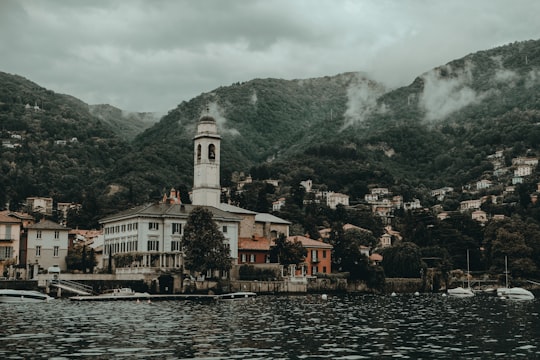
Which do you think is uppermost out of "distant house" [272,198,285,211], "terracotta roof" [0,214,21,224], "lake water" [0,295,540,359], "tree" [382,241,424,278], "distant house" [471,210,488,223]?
"distant house" [272,198,285,211]

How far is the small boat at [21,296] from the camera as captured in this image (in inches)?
3046

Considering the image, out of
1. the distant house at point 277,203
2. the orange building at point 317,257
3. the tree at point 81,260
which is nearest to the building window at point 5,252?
the tree at point 81,260

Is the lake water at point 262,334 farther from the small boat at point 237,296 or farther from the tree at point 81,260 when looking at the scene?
the tree at point 81,260

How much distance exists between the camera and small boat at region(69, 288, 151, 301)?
82500 millimetres

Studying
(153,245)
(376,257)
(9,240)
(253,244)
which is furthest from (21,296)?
(376,257)

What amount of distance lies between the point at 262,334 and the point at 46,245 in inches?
2576

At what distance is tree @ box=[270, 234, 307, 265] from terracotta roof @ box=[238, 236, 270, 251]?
232 centimetres

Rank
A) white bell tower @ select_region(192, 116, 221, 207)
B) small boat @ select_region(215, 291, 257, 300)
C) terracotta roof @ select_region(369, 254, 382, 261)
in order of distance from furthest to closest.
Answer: terracotta roof @ select_region(369, 254, 382, 261)
white bell tower @ select_region(192, 116, 221, 207)
small boat @ select_region(215, 291, 257, 300)

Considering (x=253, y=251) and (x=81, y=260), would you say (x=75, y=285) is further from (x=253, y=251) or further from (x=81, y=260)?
(x=253, y=251)

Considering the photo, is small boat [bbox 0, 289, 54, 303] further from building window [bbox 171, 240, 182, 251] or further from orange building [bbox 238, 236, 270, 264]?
orange building [bbox 238, 236, 270, 264]

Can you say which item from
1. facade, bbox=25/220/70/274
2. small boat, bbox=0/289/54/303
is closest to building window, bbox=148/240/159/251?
facade, bbox=25/220/70/274

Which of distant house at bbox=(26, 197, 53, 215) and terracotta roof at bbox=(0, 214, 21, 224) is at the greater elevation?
distant house at bbox=(26, 197, 53, 215)

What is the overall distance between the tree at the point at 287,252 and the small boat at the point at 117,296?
24.2 m

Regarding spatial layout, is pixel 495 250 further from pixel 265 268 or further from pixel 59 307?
pixel 59 307
